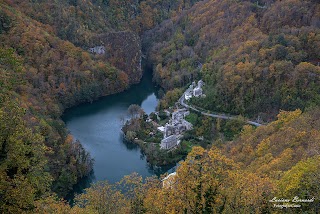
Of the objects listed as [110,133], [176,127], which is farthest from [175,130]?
[110,133]

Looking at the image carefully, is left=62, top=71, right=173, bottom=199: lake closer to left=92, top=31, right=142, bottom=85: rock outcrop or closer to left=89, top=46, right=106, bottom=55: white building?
left=92, top=31, right=142, bottom=85: rock outcrop

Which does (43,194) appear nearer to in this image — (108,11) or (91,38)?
(91,38)

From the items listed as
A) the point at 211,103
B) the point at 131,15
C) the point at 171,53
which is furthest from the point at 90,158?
the point at 131,15

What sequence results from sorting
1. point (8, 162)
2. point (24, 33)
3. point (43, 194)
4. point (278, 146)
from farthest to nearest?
point (24, 33)
point (278, 146)
point (43, 194)
point (8, 162)

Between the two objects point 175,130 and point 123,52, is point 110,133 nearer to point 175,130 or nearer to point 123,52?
point 175,130

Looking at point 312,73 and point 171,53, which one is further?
→ point 171,53

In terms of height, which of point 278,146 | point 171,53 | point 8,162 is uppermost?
point 8,162

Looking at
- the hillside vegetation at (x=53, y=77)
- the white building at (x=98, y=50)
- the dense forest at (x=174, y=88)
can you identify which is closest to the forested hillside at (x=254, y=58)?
the dense forest at (x=174, y=88)
